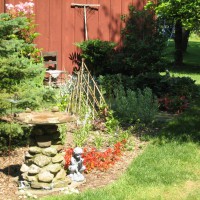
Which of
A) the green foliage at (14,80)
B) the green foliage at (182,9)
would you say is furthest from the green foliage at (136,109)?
the green foliage at (14,80)

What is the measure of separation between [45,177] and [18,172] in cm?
87

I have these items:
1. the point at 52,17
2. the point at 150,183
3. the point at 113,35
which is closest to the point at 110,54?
the point at 113,35

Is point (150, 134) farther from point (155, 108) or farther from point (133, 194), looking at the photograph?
point (133, 194)

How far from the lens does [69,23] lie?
13.5 meters

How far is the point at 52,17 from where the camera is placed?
42.7 feet

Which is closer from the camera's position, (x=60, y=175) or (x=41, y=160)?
(x=41, y=160)

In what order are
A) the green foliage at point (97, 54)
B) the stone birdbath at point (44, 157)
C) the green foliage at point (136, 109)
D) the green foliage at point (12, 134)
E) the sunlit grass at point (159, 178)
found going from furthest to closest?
the green foliage at point (97, 54), the green foliage at point (136, 109), the green foliage at point (12, 134), the stone birdbath at point (44, 157), the sunlit grass at point (159, 178)

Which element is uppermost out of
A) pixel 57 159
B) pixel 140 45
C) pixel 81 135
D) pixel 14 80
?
pixel 140 45

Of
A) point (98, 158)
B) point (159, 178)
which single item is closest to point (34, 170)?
point (98, 158)

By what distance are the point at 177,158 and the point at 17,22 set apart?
3283mm

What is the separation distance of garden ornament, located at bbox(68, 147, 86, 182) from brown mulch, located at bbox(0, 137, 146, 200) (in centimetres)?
13

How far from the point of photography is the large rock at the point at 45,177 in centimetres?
570

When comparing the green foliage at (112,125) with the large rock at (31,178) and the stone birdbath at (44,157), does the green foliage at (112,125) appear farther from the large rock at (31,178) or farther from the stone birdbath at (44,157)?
the large rock at (31,178)

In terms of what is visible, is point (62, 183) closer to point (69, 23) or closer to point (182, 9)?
point (182, 9)
